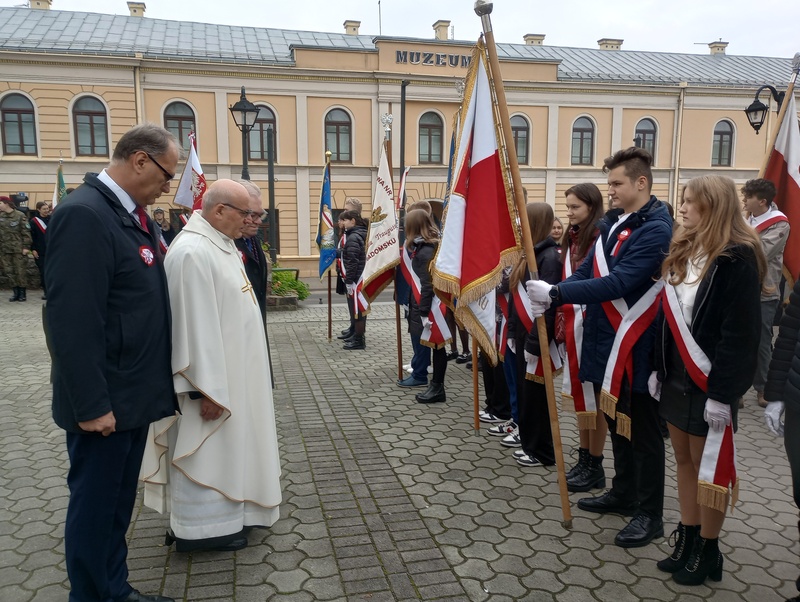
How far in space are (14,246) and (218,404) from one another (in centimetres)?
1386

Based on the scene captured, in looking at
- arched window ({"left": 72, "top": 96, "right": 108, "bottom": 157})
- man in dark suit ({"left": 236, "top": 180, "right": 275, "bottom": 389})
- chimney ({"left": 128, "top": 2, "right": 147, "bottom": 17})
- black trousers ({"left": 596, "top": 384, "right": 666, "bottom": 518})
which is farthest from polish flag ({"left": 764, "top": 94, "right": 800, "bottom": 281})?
chimney ({"left": 128, "top": 2, "right": 147, "bottom": 17})

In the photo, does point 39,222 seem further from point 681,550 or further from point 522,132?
point 522,132

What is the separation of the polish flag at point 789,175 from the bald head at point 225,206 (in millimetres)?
4795

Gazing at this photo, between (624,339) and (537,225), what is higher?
(537,225)

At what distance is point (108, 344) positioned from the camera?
2625 mm

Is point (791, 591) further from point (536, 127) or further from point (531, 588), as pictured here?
point (536, 127)

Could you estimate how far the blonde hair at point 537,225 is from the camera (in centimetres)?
466

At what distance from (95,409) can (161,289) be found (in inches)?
25.9

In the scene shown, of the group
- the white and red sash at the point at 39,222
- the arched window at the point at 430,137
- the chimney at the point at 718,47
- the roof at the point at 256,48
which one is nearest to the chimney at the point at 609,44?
the roof at the point at 256,48

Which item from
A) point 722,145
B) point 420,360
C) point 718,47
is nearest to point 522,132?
point 722,145

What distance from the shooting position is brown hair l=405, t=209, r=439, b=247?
21.8 feet

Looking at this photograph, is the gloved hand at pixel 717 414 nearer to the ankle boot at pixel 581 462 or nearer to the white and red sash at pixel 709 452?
the white and red sash at pixel 709 452

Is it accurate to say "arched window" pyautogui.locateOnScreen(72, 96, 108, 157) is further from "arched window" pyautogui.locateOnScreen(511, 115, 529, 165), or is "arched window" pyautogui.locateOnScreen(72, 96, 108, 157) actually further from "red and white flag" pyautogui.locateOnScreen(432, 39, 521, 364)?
"red and white flag" pyautogui.locateOnScreen(432, 39, 521, 364)

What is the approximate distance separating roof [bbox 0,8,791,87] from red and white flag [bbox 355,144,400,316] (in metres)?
17.8
